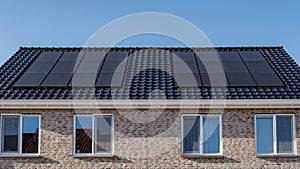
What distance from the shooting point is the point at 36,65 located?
18.1 meters

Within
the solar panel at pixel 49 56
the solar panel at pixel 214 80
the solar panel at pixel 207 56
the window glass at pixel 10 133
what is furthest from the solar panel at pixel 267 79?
the window glass at pixel 10 133

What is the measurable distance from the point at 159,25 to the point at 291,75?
5115 millimetres

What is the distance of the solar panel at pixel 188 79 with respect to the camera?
16.1 m

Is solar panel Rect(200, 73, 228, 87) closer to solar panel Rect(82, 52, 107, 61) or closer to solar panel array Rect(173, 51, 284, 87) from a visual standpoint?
solar panel array Rect(173, 51, 284, 87)

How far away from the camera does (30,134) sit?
15.5m

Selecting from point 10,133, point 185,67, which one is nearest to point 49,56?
point 10,133

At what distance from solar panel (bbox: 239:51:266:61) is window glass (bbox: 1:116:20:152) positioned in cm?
890

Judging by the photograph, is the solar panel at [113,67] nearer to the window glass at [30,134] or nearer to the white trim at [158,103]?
the white trim at [158,103]

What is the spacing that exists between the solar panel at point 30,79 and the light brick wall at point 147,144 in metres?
1.12

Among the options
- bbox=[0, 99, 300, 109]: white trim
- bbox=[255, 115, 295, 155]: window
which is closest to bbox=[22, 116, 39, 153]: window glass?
bbox=[0, 99, 300, 109]: white trim

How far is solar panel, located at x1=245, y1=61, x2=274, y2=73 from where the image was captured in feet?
56.5

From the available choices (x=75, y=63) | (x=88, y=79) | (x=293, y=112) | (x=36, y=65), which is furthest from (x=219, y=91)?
(x=36, y=65)

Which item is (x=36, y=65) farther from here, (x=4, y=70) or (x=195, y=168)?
(x=195, y=168)

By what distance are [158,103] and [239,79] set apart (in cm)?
327
